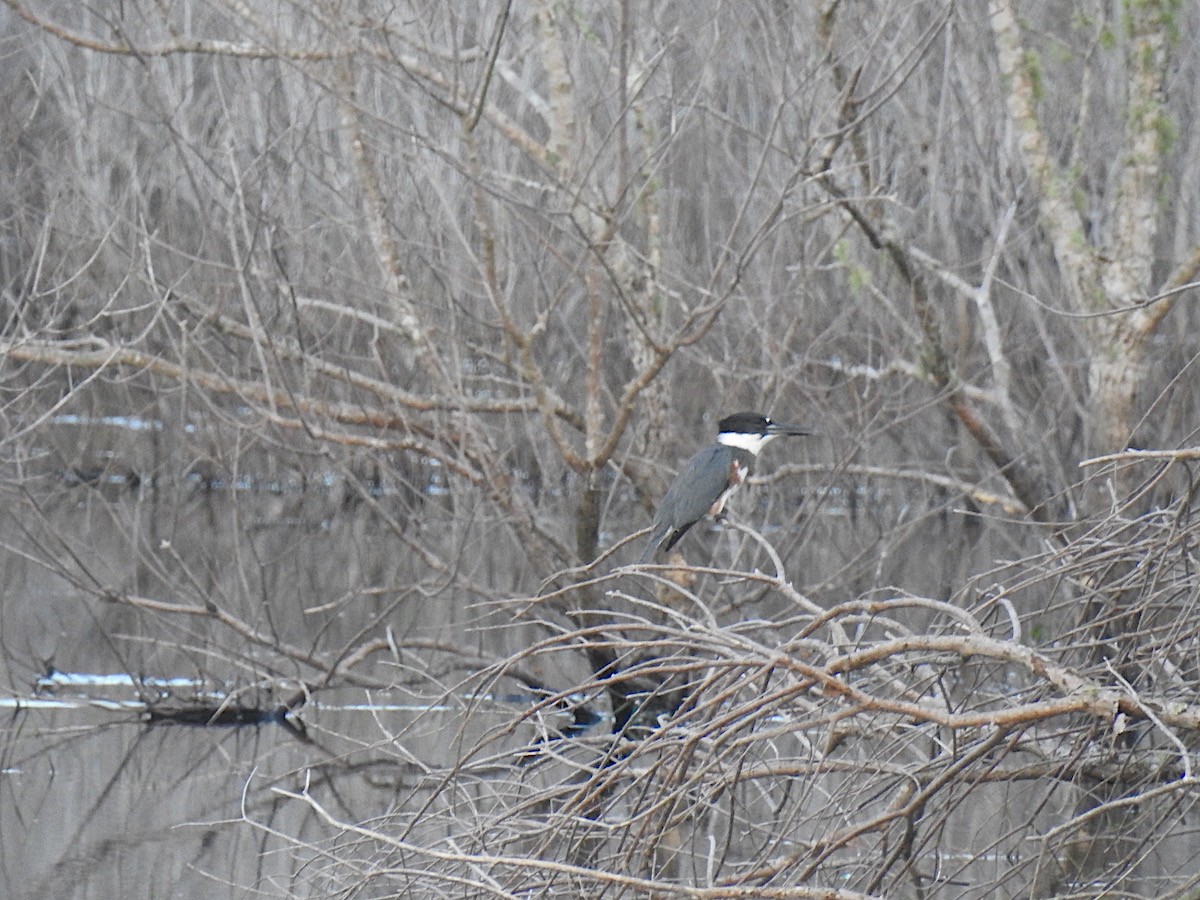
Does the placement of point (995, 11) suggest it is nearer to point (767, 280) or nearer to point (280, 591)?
point (767, 280)

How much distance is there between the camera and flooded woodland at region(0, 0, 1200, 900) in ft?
8.88

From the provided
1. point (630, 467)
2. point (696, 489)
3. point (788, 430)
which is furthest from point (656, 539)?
point (630, 467)

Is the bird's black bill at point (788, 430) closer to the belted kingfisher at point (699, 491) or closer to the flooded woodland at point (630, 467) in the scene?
the belted kingfisher at point (699, 491)

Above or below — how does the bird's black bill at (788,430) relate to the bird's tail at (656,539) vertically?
above

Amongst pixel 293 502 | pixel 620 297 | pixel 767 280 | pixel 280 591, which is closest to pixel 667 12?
pixel 767 280

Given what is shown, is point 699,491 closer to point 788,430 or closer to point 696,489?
point 696,489

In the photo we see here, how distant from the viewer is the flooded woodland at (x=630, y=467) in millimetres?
2707

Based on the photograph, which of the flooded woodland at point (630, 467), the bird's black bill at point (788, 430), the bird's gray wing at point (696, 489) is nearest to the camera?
the flooded woodland at point (630, 467)

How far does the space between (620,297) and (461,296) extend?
2.93m

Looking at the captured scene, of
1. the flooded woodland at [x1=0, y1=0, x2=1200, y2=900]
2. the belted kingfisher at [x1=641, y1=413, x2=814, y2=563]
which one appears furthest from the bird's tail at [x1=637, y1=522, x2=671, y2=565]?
the flooded woodland at [x1=0, y1=0, x2=1200, y2=900]

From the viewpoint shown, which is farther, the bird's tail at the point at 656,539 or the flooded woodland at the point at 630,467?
the bird's tail at the point at 656,539

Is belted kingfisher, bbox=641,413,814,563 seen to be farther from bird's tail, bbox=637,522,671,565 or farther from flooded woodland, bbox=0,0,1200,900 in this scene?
flooded woodland, bbox=0,0,1200,900

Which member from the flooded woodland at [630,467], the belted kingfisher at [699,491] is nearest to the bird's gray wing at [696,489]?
the belted kingfisher at [699,491]

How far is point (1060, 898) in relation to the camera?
2.49 meters
